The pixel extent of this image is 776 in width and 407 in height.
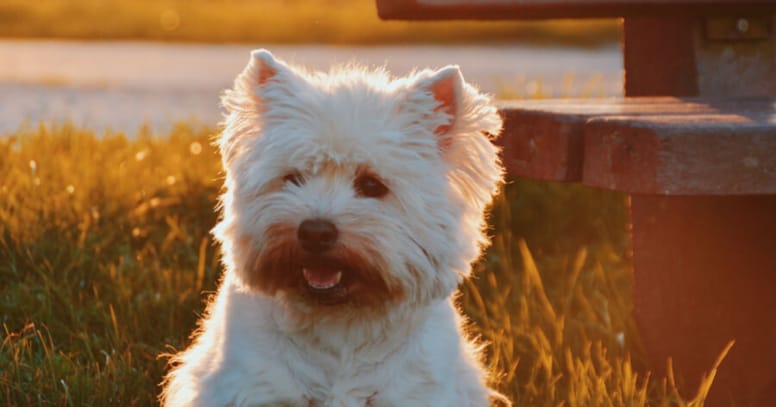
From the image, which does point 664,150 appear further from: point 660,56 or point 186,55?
point 186,55

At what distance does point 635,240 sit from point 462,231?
147cm

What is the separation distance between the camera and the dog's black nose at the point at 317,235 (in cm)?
310

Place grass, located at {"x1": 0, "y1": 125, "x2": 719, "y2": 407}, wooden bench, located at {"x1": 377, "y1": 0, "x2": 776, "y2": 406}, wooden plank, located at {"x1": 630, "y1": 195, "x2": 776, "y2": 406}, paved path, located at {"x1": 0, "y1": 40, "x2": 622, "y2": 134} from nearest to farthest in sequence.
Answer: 1. wooden bench, located at {"x1": 377, "y1": 0, "x2": 776, "y2": 406}
2. grass, located at {"x1": 0, "y1": 125, "x2": 719, "y2": 407}
3. wooden plank, located at {"x1": 630, "y1": 195, "x2": 776, "y2": 406}
4. paved path, located at {"x1": 0, "y1": 40, "x2": 622, "y2": 134}

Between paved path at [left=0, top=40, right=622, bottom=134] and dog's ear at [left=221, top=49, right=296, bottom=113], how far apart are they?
451 cm

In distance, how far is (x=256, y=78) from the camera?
346 centimetres

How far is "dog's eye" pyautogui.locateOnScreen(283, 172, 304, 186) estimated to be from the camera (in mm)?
3297

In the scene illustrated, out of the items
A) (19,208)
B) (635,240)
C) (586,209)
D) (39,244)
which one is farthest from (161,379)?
(586,209)

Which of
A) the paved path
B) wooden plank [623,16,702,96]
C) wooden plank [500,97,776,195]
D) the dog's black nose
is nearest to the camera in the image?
the dog's black nose

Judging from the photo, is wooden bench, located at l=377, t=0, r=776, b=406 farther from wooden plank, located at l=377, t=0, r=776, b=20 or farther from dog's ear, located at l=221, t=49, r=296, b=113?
dog's ear, located at l=221, t=49, r=296, b=113

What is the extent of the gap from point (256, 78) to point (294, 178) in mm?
337

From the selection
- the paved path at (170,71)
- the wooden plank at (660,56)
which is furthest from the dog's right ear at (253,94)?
the paved path at (170,71)

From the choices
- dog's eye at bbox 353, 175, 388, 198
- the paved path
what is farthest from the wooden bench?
the paved path

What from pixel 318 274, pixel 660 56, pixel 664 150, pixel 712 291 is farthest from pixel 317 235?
pixel 660 56

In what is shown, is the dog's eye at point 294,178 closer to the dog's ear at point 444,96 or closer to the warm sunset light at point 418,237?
the warm sunset light at point 418,237
